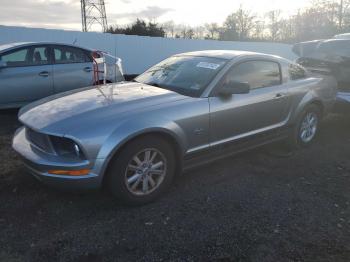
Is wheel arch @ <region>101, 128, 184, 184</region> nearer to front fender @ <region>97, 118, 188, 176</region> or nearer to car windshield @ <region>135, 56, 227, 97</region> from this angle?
front fender @ <region>97, 118, 188, 176</region>

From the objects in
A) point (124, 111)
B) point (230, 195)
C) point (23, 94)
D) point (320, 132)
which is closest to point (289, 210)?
point (230, 195)

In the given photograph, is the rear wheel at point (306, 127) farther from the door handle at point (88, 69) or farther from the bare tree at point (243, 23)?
the bare tree at point (243, 23)

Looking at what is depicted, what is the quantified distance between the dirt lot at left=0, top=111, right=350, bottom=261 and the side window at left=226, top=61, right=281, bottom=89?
1.17 metres

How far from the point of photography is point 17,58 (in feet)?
23.5

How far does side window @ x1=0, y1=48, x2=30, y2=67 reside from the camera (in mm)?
7020

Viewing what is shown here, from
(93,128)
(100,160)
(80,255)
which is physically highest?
(93,128)

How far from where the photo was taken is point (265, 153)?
Answer: 18.7 feet

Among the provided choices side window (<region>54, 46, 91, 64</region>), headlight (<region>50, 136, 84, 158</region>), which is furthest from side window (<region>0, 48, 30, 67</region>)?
headlight (<region>50, 136, 84, 158</region>)

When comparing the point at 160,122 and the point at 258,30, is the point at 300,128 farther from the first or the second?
the point at 258,30

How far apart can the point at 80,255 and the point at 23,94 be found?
4.91 metres

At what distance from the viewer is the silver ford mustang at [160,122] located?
3.54m

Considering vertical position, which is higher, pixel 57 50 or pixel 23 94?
pixel 57 50

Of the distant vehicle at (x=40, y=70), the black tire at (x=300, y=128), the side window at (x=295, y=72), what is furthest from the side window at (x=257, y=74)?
the distant vehicle at (x=40, y=70)

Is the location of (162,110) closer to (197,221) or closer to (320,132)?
(197,221)
